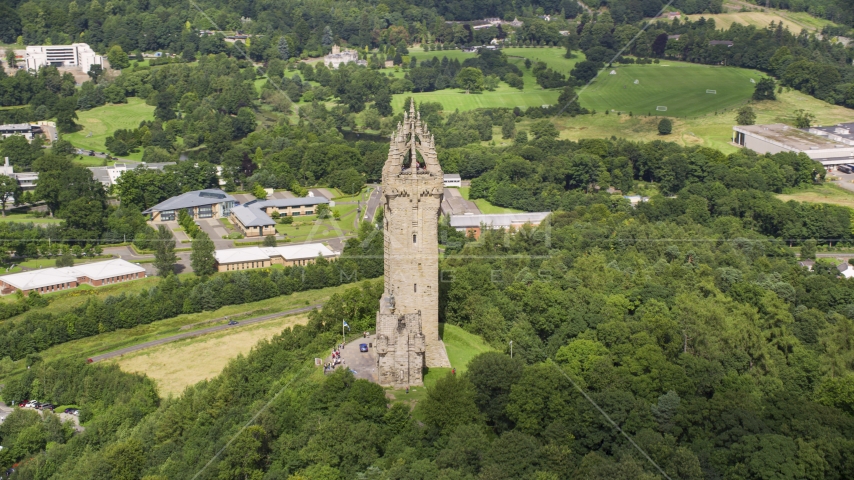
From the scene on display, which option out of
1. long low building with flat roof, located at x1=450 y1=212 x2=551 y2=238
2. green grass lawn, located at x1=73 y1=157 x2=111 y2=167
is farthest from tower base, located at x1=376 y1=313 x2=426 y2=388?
green grass lawn, located at x1=73 y1=157 x2=111 y2=167

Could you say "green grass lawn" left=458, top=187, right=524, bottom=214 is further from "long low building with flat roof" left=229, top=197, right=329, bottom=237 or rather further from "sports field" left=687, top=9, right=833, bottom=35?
"sports field" left=687, top=9, right=833, bottom=35

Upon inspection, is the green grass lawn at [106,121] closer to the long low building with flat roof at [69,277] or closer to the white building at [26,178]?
the white building at [26,178]

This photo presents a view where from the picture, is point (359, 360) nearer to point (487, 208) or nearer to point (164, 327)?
point (164, 327)

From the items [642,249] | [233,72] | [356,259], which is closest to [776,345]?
[642,249]

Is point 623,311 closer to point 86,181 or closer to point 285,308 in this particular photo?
point 285,308

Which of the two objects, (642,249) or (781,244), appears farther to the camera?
(781,244)

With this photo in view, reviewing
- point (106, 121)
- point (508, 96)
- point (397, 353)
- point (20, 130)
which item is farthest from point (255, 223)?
point (508, 96)
